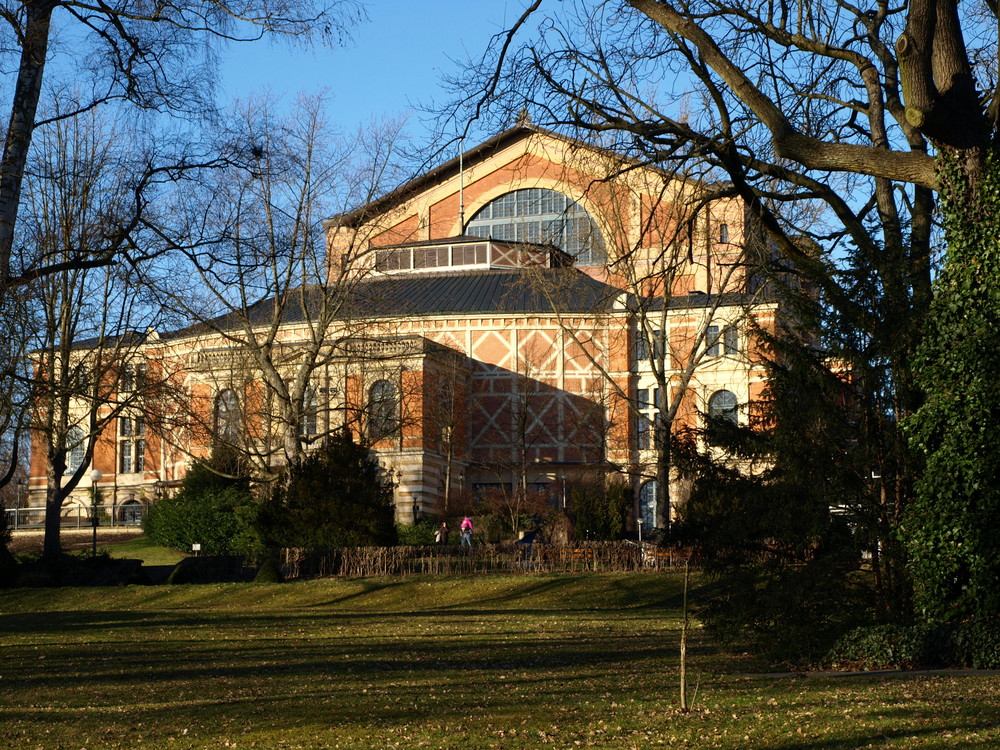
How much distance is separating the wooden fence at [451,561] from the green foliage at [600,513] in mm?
10375

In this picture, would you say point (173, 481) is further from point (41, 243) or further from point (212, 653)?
point (212, 653)

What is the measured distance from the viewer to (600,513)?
3984 centimetres

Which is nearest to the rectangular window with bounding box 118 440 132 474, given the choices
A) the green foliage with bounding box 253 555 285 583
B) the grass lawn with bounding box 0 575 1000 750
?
the green foliage with bounding box 253 555 285 583

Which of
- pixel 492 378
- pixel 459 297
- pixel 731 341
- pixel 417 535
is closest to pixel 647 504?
pixel 492 378

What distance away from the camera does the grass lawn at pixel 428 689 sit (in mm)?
8930

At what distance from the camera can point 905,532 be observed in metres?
12.8

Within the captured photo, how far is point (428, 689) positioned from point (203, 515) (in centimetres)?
2643

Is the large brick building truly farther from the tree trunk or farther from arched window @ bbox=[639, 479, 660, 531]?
the tree trunk

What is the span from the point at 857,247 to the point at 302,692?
820 centimetres

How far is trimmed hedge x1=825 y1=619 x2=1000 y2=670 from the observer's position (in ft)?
39.3

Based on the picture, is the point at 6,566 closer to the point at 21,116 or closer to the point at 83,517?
the point at 21,116

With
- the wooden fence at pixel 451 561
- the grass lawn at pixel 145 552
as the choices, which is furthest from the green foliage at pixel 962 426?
the grass lawn at pixel 145 552

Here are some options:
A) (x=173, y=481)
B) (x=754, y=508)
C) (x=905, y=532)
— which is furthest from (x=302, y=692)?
(x=173, y=481)

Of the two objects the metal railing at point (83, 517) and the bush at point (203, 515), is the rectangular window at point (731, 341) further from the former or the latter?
the metal railing at point (83, 517)
